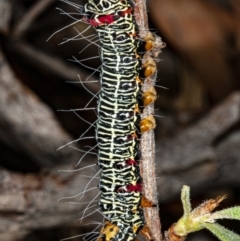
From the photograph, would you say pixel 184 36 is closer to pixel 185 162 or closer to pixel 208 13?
pixel 208 13

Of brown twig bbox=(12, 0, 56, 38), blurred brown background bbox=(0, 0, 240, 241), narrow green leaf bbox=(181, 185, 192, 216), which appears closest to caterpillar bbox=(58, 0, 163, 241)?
narrow green leaf bbox=(181, 185, 192, 216)

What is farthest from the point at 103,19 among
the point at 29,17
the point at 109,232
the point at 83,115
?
the point at 83,115

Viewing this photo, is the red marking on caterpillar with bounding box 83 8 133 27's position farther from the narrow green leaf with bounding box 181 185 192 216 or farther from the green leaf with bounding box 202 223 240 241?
the green leaf with bounding box 202 223 240 241

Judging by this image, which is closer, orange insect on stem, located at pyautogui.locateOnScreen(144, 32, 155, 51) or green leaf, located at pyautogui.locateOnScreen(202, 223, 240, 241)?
green leaf, located at pyautogui.locateOnScreen(202, 223, 240, 241)

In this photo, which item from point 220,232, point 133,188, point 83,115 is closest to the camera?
point 220,232

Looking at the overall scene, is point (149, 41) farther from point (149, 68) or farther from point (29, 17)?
point (29, 17)

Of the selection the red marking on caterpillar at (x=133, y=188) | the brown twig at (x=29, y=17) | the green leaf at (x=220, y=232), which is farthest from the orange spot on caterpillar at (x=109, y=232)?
the brown twig at (x=29, y=17)
